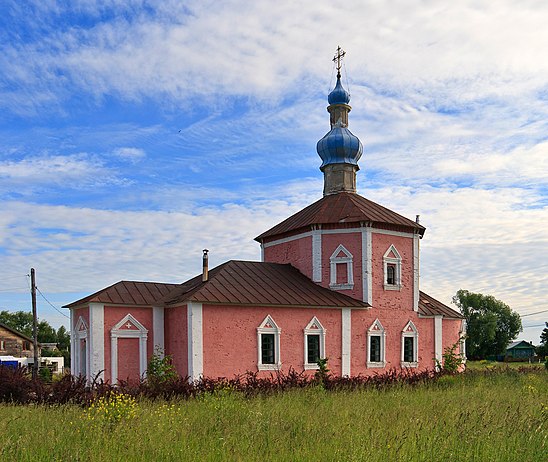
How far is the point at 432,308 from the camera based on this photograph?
81.9 ft

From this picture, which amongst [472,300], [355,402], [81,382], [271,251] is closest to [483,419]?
[355,402]

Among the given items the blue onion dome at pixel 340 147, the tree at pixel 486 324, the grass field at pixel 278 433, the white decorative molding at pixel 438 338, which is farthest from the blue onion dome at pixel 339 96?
the tree at pixel 486 324

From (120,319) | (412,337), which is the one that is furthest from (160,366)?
(412,337)

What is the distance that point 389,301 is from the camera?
76.1 ft

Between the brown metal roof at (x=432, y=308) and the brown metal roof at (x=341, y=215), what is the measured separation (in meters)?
2.86

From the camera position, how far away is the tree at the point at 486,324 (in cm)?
6381

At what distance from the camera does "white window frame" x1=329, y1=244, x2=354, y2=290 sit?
22.9m

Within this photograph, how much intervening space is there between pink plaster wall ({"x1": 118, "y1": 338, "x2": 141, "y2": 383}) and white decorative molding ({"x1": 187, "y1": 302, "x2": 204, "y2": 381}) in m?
2.00

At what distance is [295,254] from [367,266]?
3.09 meters

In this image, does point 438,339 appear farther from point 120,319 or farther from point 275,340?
point 120,319

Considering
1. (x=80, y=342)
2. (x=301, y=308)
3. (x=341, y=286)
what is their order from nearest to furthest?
(x=80, y=342) < (x=301, y=308) < (x=341, y=286)

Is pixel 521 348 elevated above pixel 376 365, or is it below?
below

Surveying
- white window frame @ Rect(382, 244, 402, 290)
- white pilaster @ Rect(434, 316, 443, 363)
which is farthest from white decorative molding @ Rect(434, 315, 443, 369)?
white window frame @ Rect(382, 244, 402, 290)

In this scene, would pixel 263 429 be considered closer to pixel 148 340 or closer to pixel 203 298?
pixel 203 298
